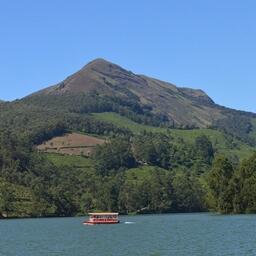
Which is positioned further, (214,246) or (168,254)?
(214,246)

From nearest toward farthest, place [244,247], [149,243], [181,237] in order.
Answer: [244,247] → [149,243] → [181,237]

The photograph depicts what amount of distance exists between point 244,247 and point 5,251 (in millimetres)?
40612

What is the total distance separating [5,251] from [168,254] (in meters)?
30.9

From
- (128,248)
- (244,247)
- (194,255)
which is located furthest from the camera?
(128,248)

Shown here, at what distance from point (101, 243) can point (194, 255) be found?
3403 cm

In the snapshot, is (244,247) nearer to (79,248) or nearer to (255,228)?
(79,248)

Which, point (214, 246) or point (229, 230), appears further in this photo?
point (229, 230)

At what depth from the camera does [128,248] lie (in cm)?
11031

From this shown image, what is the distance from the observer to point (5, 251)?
112 meters

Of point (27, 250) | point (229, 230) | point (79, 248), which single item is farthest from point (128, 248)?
point (229, 230)

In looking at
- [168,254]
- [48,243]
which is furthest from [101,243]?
[168,254]

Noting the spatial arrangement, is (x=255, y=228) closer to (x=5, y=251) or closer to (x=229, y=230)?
(x=229, y=230)

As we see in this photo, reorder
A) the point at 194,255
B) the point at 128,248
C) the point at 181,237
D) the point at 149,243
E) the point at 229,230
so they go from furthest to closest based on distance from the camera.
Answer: the point at 229,230
the point at 181,237
the point at 149,243
the point at 128,248
the point at 194,255

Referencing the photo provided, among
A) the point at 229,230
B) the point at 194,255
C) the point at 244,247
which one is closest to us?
the point at 194,255
